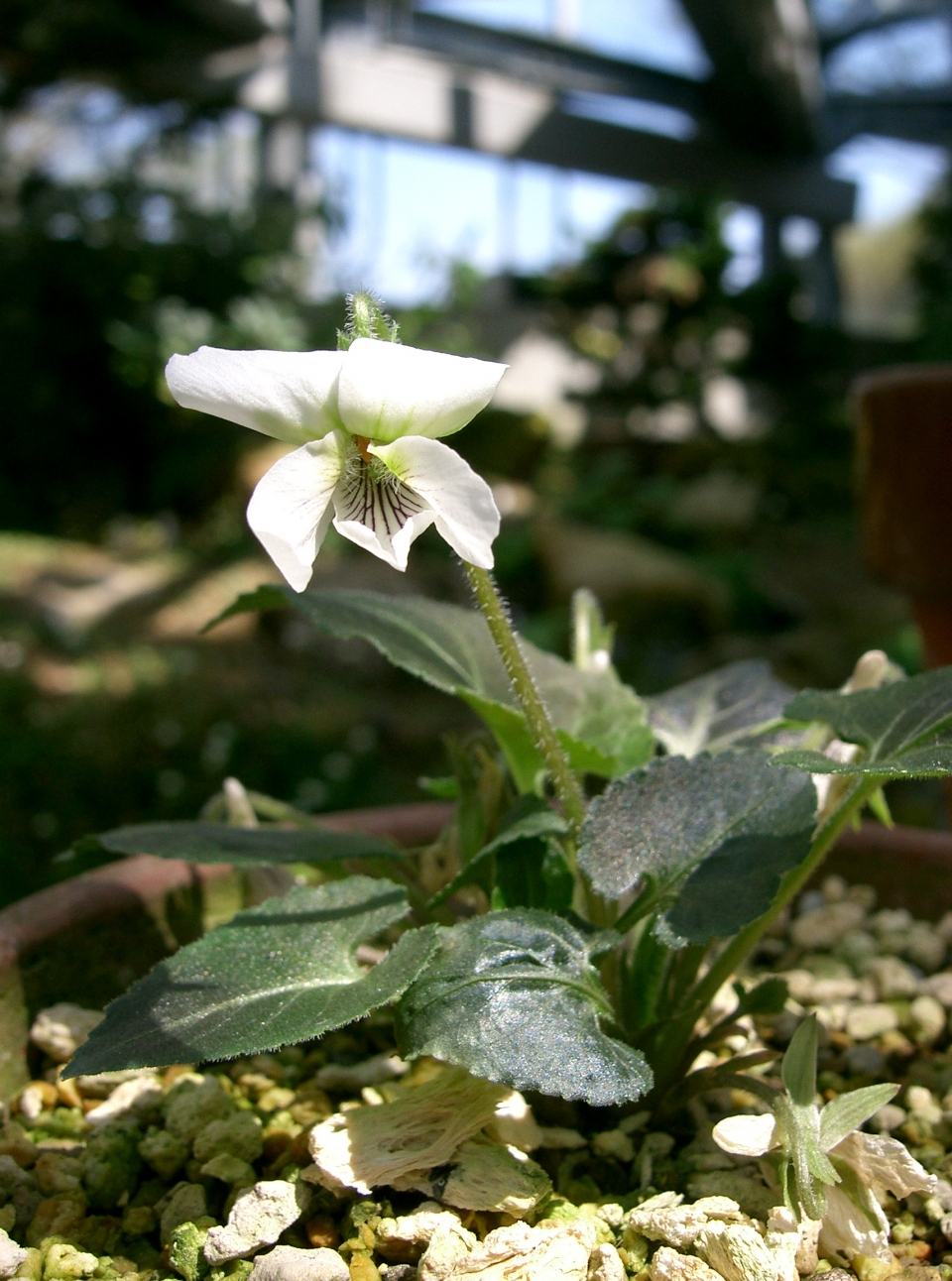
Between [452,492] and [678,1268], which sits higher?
[452,492]

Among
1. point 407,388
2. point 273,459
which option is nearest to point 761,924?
point 407,388

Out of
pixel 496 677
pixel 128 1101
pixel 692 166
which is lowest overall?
pixel 128 1101

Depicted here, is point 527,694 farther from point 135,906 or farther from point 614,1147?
point 135,906

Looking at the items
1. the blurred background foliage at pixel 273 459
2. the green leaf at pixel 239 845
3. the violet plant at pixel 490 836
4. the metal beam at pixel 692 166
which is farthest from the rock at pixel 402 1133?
the metal beam at pixel 692 166

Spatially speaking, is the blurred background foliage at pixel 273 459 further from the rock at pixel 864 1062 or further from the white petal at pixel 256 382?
the white petal at pixel 256 382

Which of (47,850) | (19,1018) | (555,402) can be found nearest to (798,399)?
(555,402)

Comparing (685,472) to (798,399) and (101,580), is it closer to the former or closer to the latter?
(798,399)
